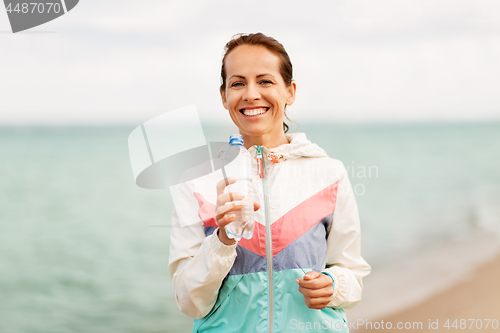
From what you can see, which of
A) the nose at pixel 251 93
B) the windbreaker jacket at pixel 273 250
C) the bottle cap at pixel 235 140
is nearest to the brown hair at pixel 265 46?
the nose at pixel 251 93

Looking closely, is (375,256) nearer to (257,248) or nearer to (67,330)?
(67,330)

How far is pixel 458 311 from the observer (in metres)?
3.38

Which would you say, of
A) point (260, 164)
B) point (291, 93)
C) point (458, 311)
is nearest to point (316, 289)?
point (260, 164)

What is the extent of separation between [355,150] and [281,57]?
10554 mm

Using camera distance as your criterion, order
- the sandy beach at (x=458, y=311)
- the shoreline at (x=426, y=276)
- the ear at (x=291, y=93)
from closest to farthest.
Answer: the ear at (x=291, y=93) → the sandy beach at (x=458, y=311) → the shoreline at (x=426, y=276)

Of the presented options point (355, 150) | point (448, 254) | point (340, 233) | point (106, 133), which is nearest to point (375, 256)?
point (448, 254)

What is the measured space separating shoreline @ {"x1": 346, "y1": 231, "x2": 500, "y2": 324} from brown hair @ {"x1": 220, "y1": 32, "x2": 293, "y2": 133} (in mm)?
2722

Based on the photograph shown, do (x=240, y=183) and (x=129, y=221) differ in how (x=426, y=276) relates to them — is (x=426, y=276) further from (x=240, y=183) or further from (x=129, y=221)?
(x=129, y=221)

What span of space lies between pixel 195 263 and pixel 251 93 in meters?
0.55

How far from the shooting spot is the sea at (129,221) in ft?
15.6

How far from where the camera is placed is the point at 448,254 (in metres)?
4.91

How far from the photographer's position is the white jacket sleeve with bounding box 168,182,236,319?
117 cm

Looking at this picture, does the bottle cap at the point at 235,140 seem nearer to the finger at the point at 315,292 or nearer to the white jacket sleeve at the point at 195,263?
the white jacket sleeve at the point at 195,263

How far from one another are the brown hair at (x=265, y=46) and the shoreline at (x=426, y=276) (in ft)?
8.93
